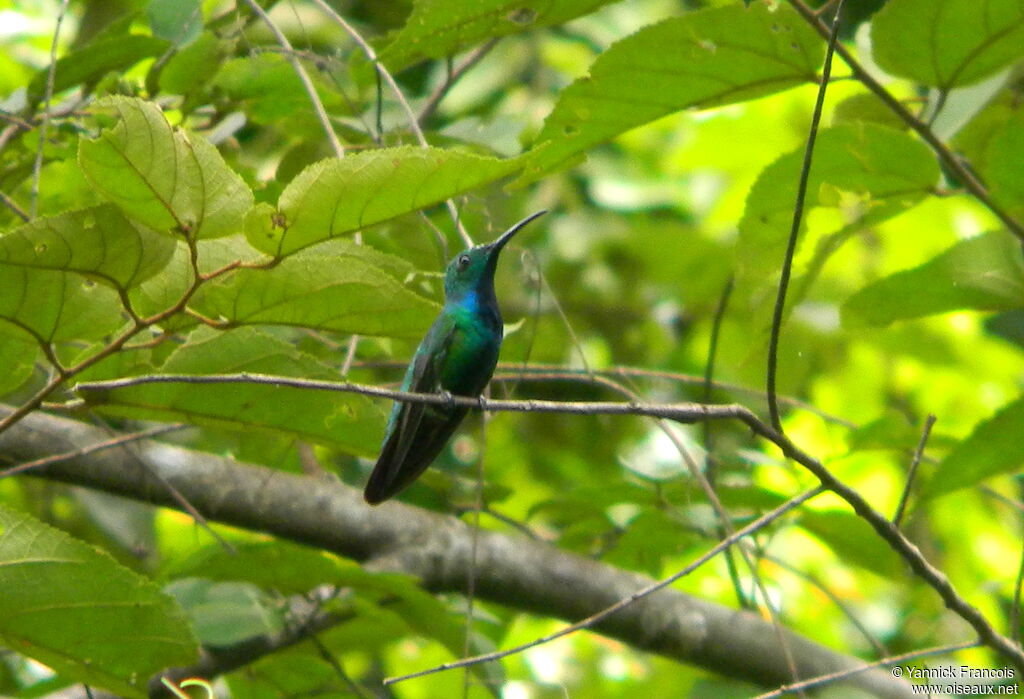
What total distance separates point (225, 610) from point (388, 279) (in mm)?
1648

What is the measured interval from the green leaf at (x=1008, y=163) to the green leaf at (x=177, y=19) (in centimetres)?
217

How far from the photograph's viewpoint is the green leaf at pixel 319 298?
212 cm

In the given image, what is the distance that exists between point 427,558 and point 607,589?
608 millimetres

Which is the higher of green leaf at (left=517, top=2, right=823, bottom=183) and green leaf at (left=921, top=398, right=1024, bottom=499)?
green leaf at (left=517, top=2, right=823, bottom=183)

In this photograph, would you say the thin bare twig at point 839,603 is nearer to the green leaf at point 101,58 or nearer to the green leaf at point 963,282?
the green leaf at point 963,282

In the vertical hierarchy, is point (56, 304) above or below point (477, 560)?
above

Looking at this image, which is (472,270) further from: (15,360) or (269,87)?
(15,360)

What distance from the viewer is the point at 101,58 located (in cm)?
311

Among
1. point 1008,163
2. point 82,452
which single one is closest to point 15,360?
point 82,452

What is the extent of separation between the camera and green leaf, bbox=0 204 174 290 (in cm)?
197

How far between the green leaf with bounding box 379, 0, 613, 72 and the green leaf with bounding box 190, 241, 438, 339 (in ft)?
1.50

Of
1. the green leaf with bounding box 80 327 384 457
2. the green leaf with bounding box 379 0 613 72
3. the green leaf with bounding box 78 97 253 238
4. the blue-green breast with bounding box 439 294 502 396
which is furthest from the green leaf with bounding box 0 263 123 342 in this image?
the blue-green breast with bounding box 439 294 502 396

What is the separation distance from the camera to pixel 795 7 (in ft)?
7.84

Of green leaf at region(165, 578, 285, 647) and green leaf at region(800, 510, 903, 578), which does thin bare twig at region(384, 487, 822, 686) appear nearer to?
green leaf at region(165, 578, 285, 647)
